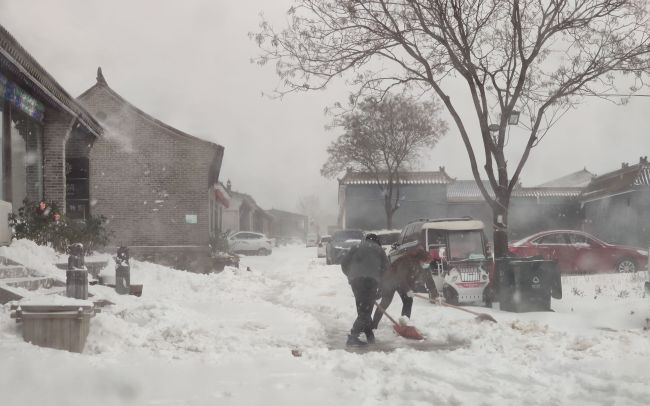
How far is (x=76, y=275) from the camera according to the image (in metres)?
8.43

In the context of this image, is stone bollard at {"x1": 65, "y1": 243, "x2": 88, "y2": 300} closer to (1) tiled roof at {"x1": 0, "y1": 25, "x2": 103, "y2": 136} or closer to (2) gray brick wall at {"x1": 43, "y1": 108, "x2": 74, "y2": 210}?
(1) tiled roof at {"x1": 0, "y1": 25, "x2": 103, "y2": 136}

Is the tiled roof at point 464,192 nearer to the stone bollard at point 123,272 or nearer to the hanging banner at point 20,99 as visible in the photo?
the hanging banner at point 20,99

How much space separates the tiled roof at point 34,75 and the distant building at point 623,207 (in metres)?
24.7

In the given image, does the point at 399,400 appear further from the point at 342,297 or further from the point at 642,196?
the point at 642,196

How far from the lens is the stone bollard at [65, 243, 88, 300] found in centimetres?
837

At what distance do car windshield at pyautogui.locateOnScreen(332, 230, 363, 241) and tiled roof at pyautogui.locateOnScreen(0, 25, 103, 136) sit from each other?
13327 millimetres

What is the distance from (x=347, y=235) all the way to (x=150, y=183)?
8917 mm

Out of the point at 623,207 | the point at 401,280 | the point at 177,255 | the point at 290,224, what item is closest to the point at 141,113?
the point at 177,255

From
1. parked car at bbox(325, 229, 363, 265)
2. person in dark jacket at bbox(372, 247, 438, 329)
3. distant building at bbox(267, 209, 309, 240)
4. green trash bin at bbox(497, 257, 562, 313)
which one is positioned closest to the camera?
person in dark jacket at bbox(372, 247, 438, 329)

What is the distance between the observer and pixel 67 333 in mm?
6293

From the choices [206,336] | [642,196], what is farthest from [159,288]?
[642,196]

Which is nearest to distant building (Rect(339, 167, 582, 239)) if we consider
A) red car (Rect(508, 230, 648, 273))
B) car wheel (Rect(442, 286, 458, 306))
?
red car (Rect(508, 230, 648, 273))

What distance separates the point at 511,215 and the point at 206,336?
124 ft

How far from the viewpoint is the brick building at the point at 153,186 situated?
68.2ft
